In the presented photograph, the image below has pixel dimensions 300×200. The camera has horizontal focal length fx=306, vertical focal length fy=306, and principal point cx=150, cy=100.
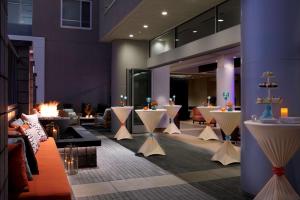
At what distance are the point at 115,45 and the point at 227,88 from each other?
4.06 m

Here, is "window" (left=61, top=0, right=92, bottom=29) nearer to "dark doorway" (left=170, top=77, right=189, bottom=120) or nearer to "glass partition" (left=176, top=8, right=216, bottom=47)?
"dark doorway" (left=170, top=77, right=189, bottom=120)

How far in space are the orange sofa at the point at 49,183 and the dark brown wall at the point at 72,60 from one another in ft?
31.6

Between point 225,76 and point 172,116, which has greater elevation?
point 225,76

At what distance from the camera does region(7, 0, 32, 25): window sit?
41.6ft

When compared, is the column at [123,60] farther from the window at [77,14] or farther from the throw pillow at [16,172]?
the throw pillow at [16,172]

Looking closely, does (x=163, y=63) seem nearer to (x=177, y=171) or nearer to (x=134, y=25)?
(x=134, y=25)

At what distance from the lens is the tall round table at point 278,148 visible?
269cm

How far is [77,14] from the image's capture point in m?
13.4

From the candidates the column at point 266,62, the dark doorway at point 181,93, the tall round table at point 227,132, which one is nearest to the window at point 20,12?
the dark doorway at point 181,93

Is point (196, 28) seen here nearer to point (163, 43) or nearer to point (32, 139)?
point (163, 43)

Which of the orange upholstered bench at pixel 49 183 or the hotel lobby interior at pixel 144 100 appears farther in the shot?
the hotel lobby interior at pixel 144 100

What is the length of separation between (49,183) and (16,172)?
1.17 feet

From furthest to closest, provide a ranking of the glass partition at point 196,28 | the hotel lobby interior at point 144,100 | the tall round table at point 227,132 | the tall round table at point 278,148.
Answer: the glass partition at point 196,28, the tall round table at point 227,132, the hotel lobby interior at point 144,100, the tall round table at point 278,148

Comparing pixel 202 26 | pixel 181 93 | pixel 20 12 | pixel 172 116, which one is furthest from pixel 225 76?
pixel 20 12
